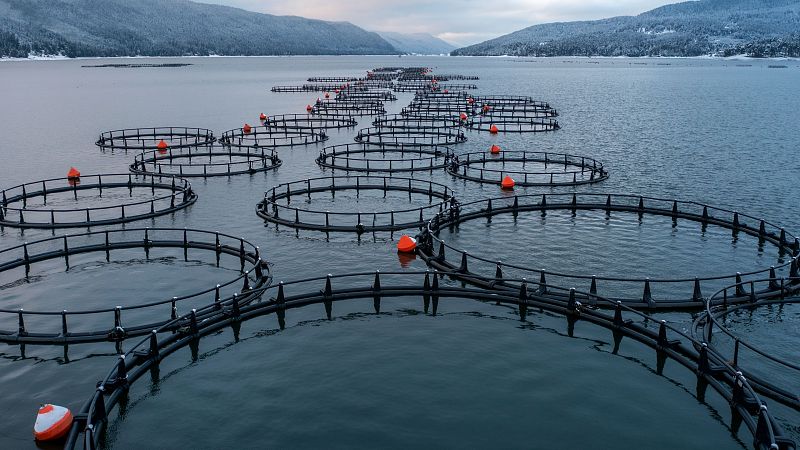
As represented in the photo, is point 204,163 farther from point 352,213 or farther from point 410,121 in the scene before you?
point 410,121

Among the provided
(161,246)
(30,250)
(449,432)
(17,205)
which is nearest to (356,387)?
(449,432)

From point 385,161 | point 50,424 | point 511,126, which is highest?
point 511,126

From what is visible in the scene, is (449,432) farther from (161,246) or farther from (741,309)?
(161,246)

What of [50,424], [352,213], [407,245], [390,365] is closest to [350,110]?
[352,213]

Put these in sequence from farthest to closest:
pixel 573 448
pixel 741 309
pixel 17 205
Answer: pixel 17 205 < pixel 741 309 < pixel 573 448

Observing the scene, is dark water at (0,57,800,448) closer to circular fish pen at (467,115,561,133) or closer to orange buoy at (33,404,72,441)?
orange buoy at (33,404,72,441)
